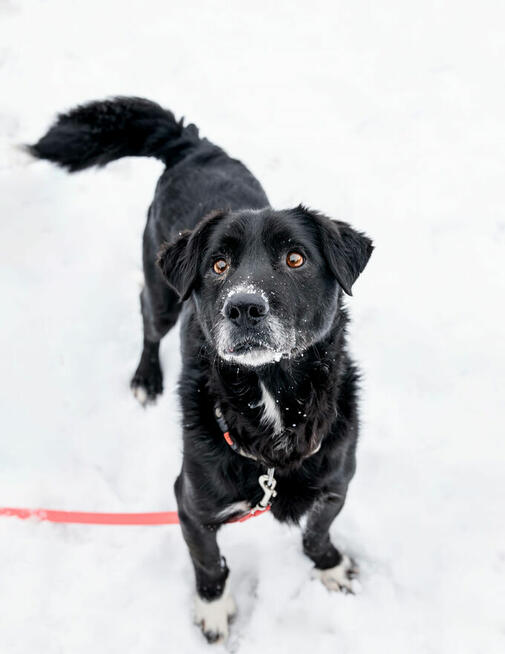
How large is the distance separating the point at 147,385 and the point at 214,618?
68.6 inches

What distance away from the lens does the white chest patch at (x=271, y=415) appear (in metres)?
2.79

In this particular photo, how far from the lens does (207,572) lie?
10.5ft

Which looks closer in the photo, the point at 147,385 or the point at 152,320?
the point at 152,320

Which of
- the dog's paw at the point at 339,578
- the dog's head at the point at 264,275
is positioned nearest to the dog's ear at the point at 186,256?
the dog's head at the point at 264,275

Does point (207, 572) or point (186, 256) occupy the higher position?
point (186, 256)

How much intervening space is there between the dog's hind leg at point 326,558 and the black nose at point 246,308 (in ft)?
4.48

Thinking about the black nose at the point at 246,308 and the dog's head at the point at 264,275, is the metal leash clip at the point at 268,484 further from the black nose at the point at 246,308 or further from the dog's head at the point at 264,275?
the black nose at the point at 246,308

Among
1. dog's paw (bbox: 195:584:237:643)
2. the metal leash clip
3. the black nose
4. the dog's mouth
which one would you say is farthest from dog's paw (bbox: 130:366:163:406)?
the black nose

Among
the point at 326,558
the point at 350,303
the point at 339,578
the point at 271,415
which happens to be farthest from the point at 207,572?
the point at 350,303

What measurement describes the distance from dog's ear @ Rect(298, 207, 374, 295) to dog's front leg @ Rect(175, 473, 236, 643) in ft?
4.27

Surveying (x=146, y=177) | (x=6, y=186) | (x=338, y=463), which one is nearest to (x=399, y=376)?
(x=338, y=463)

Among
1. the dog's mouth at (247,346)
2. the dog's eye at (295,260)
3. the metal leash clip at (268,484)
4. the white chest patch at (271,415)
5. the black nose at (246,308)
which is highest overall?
the dog's eye at (295,260)

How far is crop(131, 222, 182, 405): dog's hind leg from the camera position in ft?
13.1

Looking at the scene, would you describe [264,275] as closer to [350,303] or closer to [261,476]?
[261,476]
